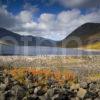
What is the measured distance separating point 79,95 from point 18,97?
2.61m

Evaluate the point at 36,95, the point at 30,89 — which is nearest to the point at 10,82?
the point at 30,89

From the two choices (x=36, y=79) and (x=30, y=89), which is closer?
(x=30, y=89)

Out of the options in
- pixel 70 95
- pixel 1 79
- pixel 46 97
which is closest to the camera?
pixel 46 97

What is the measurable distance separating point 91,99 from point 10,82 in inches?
210

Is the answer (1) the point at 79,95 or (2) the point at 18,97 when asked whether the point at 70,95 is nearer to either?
(1) the point at 79,95

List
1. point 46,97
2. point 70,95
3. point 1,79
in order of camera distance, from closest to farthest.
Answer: point 46,97, point 70,95, point 1,79

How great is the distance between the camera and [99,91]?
1719 centimetres

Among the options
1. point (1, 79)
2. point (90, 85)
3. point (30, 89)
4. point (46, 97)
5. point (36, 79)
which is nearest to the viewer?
point (46, 97)

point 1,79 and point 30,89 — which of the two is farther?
point 1,79

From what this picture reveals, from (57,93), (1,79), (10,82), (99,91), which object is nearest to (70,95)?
(57,93)

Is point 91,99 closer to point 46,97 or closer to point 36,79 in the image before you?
point 46,97

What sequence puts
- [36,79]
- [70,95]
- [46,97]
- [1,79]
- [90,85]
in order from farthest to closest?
[36,79] → [1,79] → [90,85] → [70,95] → [46,97]

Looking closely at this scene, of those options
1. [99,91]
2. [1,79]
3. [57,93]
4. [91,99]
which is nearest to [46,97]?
[57,93]

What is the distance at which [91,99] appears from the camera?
48.6ft
